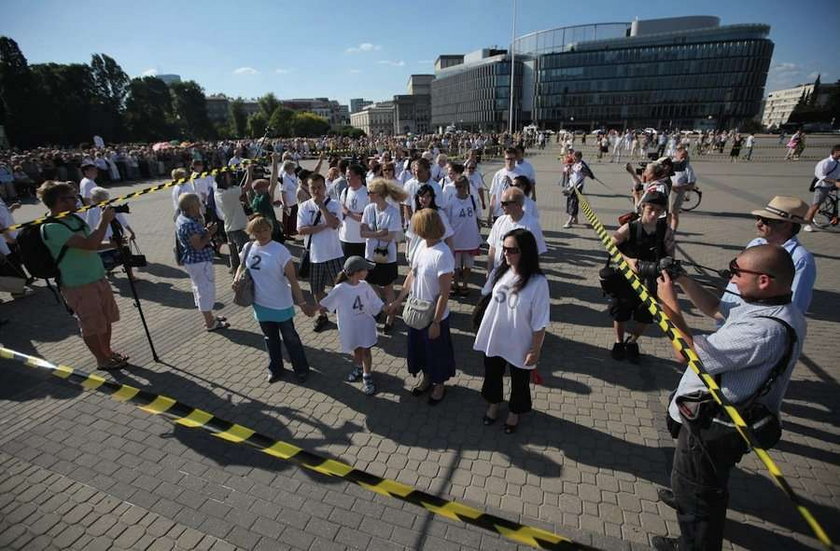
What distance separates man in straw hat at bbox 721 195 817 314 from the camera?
320 centimetres

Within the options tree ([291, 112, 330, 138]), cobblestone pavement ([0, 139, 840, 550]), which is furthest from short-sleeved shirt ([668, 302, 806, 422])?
tree ([291, 112, 330, 138])

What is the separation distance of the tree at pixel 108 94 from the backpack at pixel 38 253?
7314 cm

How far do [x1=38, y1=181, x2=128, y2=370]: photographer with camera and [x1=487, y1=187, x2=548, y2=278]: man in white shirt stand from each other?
4.49 m

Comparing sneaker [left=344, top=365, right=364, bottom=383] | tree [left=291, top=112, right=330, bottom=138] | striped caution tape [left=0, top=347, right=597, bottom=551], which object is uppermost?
tree [left=291, top=112, right=330, bottom=138]

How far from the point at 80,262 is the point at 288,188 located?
584cm

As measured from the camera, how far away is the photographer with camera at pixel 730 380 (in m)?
2.14

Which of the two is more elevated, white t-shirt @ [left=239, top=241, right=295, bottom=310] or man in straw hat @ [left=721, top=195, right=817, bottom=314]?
man in straw hat @ [left=721, top=195, right=817, bottom=314]

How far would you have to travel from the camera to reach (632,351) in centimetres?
520

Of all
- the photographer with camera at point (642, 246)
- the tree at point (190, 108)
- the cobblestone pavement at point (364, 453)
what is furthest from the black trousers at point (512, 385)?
the tree at point (190, 108)

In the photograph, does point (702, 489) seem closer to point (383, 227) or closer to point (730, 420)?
point (730, 420)

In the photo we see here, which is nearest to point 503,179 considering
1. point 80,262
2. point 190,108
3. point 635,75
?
point 80,262

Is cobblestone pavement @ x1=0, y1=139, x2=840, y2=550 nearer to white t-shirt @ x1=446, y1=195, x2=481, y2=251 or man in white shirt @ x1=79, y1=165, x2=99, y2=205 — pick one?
white t-shirt @ x1=446, y1=195, x2=481, y2=251

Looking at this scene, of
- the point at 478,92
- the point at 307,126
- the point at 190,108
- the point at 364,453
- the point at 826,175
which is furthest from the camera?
the point at 478,92

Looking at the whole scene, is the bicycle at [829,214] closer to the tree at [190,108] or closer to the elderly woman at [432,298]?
the elderly woman at [432,298]
